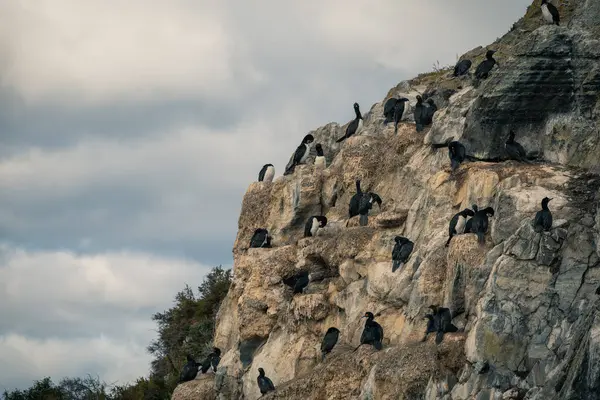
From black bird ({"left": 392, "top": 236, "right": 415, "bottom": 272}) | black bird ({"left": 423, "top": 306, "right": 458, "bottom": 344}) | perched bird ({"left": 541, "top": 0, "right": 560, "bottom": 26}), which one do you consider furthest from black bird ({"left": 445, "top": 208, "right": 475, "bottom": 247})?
perched bird ({"left": 541, "top": 0, "right": 560, "bottom": 26})

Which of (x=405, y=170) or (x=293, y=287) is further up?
(x=405, y=170)

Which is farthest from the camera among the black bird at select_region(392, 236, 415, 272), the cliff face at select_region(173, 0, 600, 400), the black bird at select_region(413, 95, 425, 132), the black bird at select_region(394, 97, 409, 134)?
the black bird at select_region(394, 97, 409, 134)

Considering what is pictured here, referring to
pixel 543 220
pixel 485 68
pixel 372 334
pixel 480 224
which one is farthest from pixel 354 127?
pixel 543 220

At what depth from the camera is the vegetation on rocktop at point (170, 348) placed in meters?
53.0

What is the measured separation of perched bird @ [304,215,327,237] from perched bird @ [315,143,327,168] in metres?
2.96

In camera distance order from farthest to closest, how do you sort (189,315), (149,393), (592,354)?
(189,315) → (149,393) → (592,354)

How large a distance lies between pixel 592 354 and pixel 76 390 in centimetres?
4190

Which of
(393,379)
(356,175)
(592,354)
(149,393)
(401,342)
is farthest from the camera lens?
(149,393)

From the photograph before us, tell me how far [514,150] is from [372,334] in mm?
6146

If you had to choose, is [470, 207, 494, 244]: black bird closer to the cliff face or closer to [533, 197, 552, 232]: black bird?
the cliff face

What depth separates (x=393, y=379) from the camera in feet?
96.2

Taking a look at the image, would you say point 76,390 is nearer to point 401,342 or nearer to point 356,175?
point 356,175

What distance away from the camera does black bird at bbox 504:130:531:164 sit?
3281cm

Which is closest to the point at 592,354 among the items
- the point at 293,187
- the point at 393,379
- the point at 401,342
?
the point at 393,379
